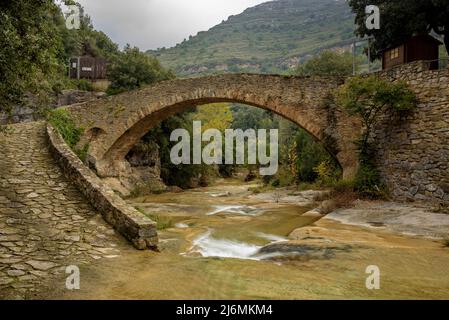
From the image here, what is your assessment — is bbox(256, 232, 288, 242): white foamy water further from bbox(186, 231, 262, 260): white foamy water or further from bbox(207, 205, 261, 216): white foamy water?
bbox(207, 205, 261, 216): white foamy water

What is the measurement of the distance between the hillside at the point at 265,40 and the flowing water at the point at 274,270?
3441 inches

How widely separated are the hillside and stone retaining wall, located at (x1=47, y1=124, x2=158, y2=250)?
8716 centimetres

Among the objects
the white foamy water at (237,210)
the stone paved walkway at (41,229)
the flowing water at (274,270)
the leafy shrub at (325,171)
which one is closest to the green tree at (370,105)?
the white foamy water at (237,210)

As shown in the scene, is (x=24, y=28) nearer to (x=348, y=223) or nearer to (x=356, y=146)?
(x=348, y=223)

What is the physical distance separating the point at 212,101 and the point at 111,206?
471 inches

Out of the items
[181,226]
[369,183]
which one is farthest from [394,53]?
[181,226]

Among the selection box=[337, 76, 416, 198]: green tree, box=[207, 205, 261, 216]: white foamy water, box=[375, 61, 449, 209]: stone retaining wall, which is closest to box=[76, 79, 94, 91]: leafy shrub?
box=[207, 205, 261, 216]: white foamy water

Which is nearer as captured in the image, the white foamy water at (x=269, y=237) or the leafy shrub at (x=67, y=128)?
the white foamy water at (x=269, y=237)

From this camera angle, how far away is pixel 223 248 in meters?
8.71

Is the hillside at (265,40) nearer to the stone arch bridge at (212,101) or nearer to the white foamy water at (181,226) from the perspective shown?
the stone arch bridge at (212,101)

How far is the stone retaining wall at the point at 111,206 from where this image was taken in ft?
22.4

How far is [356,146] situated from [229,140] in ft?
75.2
